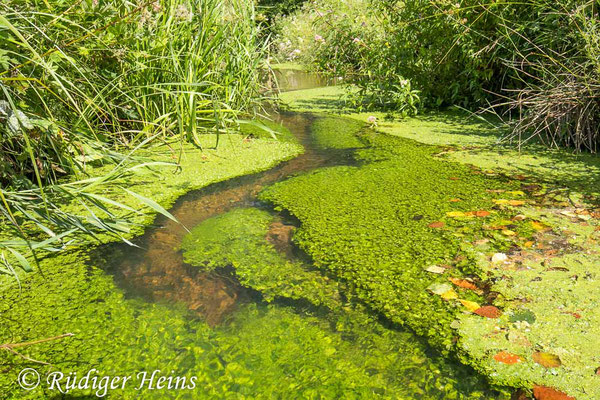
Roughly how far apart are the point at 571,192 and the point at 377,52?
2.61m

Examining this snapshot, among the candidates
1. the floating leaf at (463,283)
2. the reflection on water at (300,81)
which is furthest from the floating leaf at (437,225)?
the reflection on water at (300,81)

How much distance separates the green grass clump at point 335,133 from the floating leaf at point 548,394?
86.6 inches

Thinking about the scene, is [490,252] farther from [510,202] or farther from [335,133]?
[335,133]

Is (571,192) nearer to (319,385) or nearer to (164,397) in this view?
(319,385)

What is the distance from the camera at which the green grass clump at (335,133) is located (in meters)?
3.20

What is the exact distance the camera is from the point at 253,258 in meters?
1.67

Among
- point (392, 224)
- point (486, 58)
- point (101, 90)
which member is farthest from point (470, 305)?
point (486, 58)

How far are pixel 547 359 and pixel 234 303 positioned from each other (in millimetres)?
808

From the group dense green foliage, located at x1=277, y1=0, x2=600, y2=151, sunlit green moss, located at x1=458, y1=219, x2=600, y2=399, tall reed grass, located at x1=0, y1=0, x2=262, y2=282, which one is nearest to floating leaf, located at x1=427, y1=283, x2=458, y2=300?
sunlit green moss, located at x1=458, y1=219, x2=600, y2=399

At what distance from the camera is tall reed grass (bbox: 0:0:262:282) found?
62.6 inches

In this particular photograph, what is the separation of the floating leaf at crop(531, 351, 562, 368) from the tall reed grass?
45.7 inches

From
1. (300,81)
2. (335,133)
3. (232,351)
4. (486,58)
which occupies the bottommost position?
(232,351)

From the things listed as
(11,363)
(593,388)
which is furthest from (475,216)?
(11,363)

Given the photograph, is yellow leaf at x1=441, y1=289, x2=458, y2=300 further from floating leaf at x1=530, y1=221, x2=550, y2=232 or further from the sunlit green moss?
floating leaf at x1=530, y1=221, x2=550, y2=232
